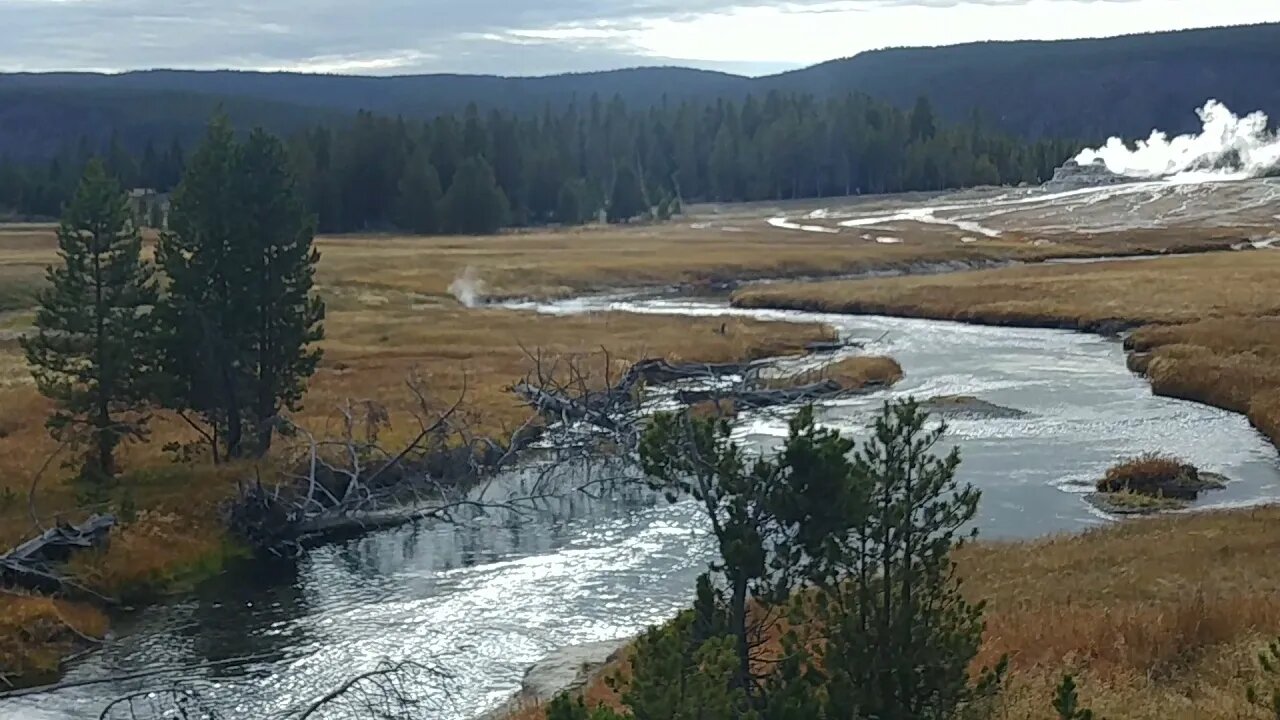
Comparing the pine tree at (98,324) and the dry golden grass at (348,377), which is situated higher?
the pine tree at (98,324)

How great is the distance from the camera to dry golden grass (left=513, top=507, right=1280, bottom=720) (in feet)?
43.5

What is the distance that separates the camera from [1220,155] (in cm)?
17000

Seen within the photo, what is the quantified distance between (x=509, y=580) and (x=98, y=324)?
1126cm

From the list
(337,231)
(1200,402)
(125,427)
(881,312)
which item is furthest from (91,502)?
(337,231)

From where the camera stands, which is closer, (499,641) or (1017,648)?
(1017,648)

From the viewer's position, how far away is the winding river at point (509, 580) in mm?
20016

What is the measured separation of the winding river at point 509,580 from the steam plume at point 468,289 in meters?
37.5

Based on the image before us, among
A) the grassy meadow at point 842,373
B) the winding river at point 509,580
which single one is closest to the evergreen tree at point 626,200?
the grassy meadow at point 842,373

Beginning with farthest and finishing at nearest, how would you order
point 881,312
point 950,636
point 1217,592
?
point 881,312
point 1217,592
point 950,636

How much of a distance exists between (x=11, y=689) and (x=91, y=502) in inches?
354

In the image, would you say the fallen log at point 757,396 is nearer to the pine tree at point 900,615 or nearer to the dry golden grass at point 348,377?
the dry golden grass at point 348,377

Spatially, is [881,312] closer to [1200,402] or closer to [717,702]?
[1200,402]

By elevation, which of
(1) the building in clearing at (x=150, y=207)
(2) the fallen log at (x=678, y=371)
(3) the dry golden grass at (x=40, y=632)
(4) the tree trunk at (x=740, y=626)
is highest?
(1) the building in clearing at (x=150, y=207)

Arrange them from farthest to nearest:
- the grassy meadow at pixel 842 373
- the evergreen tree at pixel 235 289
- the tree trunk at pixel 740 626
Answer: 1. the evergreen tree at pixel 235 289
2. the grassy meadow at pixel 842 373
3. the tree trunk at pixel 740 626
